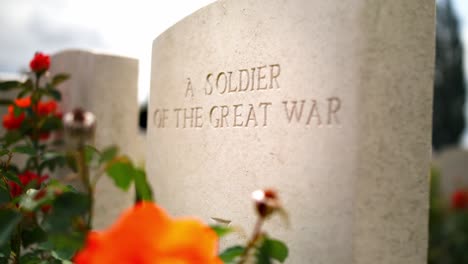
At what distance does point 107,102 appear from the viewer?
11.8 feet

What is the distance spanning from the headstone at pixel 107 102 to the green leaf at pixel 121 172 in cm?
250

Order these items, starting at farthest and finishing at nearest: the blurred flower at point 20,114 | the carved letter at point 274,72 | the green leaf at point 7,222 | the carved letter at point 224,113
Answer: the blurred flower at point 20,114, the carved letter at point 224,113, the carved letter at point 274,72, the green leaf at point 7,222

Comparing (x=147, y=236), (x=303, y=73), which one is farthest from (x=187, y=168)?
(x=147, y=236)

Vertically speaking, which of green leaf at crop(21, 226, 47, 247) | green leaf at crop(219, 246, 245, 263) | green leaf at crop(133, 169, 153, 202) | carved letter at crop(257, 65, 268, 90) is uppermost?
carved letter at crop(257, 65, 268, 90)

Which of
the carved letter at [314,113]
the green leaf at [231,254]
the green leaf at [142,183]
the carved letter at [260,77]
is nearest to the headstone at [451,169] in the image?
the carved letter at [260,77]

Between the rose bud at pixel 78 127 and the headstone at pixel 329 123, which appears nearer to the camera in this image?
the rose bud at pixel 78 127

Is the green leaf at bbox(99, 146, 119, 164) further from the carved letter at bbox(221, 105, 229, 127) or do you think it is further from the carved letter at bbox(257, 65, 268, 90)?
the carved letter at bbox(221, 105, 229, 127)

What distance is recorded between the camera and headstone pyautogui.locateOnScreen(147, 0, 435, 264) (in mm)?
1807

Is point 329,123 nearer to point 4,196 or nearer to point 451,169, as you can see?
point 4,196

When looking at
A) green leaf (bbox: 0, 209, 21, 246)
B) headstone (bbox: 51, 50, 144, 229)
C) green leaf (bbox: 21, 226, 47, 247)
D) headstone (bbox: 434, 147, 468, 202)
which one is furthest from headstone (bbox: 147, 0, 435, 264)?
headstone (bbox: 434, 147, 468, 202)

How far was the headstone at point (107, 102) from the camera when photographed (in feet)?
11.7

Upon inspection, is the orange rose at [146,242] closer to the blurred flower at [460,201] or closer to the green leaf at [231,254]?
the green leaf at [231,254]

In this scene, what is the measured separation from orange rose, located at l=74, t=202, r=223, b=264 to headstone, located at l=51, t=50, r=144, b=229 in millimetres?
2770

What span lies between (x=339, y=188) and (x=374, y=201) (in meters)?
0.12
